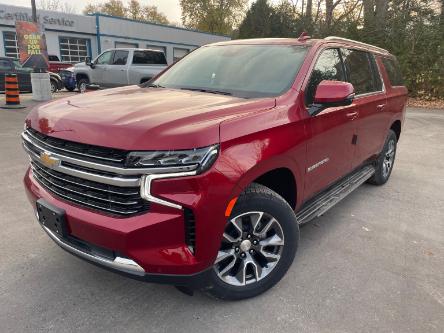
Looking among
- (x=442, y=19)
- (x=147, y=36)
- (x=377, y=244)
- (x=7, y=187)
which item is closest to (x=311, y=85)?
(x=377, y=244)

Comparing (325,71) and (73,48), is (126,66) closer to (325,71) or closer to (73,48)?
(325,71)

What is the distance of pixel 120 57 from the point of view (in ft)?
47.2

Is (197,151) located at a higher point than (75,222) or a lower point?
higher

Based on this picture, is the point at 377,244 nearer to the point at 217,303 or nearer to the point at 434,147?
the point at 217,303

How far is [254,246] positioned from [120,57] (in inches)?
513

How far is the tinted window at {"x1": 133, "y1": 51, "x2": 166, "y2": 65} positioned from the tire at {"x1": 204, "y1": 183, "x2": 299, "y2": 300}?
1263cm

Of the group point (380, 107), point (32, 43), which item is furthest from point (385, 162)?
point (32, 43)

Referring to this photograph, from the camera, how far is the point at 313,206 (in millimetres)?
3586

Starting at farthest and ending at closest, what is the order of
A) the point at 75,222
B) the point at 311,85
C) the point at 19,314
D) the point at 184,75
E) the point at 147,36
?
the point at 147,36 < the point at 184,75 < the point at 311,85 < the point at 19,314 < the point at 75,222

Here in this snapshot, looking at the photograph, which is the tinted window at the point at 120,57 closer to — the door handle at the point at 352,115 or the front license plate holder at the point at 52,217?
the door handle at the point at 352,115

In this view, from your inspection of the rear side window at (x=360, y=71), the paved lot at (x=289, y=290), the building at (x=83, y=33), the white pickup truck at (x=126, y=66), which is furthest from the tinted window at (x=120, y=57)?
the building at (x=83, y=33)

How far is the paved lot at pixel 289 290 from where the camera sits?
261cm

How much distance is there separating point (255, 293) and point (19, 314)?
1.61 meters

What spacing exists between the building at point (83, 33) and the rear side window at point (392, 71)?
1095 inches
